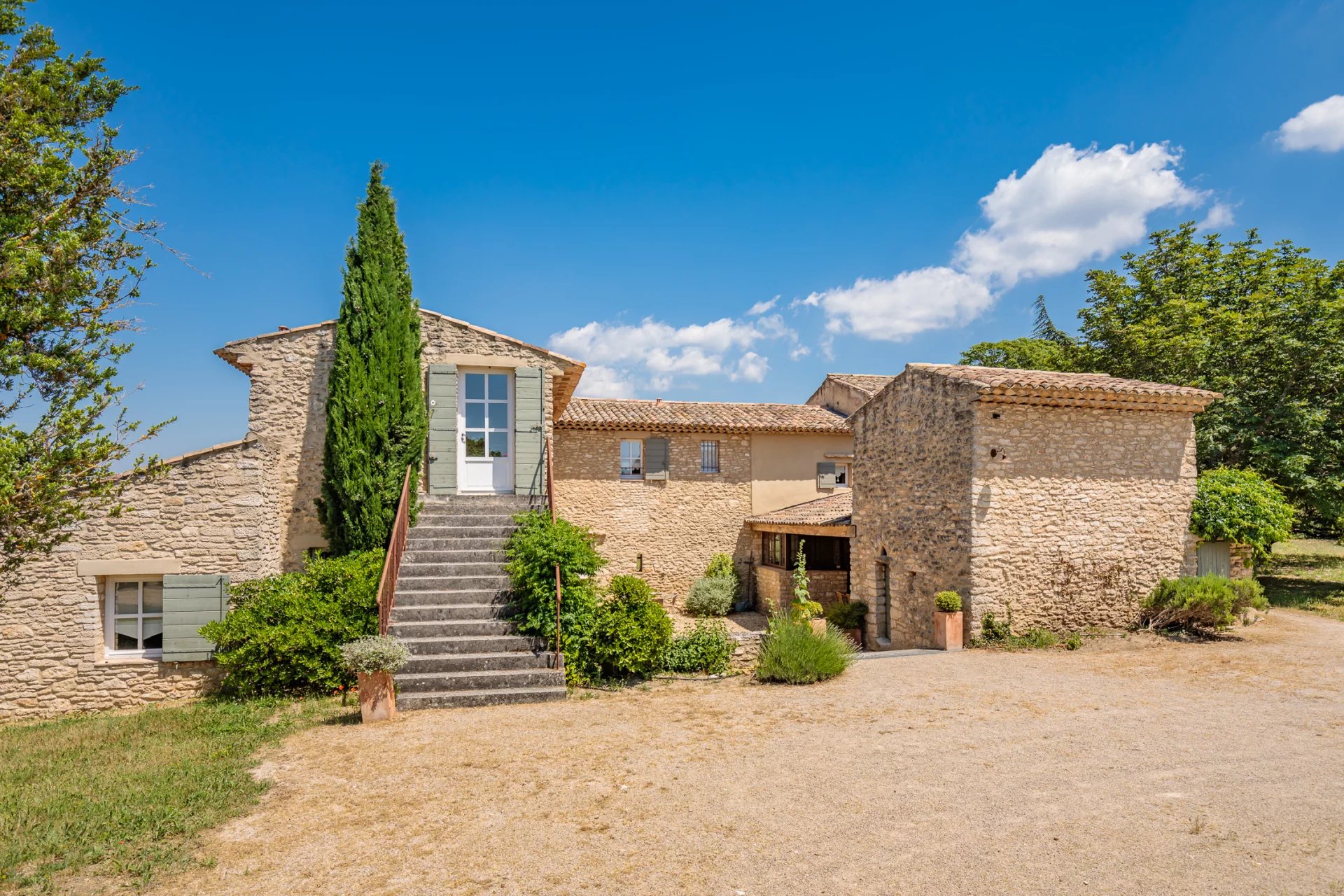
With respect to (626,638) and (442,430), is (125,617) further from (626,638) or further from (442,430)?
(626,638)

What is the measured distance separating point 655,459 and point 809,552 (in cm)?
498

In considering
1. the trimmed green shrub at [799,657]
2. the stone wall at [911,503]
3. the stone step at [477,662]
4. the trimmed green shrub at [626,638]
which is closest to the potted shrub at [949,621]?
the stone wall at [911,503]

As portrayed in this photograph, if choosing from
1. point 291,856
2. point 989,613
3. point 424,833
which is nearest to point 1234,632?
point 989,613

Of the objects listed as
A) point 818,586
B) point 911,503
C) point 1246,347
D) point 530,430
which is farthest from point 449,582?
point 1246,347

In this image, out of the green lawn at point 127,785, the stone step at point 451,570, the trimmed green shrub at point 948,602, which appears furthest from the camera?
the trimmed green shrub at point 948,602

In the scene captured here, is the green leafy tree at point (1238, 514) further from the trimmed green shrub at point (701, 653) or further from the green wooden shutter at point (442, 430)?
the green wooden shutter at point (442, 430)

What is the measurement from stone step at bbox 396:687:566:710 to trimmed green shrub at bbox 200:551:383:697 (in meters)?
1.69

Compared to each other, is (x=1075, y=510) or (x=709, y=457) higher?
(x=709, y=457)

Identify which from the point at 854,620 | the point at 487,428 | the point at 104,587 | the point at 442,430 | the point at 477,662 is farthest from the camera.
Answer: the point at 854,620

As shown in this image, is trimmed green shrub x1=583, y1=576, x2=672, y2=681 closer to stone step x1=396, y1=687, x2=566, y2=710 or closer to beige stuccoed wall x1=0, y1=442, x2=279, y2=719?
stone step x1=396, y1=687, x2=566, y2=710

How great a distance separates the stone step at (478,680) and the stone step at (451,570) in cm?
180

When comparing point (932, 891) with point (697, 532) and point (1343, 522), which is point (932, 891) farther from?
point (1343, 522)

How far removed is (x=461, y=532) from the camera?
10875 mm

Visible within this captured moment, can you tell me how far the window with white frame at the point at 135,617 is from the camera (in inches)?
412
